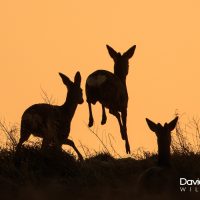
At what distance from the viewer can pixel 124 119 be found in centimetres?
2017

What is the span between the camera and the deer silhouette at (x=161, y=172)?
11.1 m

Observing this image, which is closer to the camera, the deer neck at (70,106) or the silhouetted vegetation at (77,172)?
the silhouetted vegetation at (77,172)

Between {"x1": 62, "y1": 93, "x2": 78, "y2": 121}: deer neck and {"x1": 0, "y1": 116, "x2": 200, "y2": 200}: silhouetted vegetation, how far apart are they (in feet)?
6.19

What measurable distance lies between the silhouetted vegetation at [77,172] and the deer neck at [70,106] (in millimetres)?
1887

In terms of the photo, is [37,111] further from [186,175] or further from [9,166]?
[186,175]

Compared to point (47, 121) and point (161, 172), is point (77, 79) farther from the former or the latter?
point (161, 172)

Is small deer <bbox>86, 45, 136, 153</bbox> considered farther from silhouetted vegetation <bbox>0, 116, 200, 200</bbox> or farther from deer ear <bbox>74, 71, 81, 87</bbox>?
silhouetted vegetation <bbox>0, 116, 200, 200</bbox>

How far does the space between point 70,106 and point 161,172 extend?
5.76m

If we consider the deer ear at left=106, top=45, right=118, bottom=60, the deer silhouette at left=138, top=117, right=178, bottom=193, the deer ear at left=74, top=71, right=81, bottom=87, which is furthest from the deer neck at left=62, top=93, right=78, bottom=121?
the deer ear at left=106, top=45, right=118, bottom=60

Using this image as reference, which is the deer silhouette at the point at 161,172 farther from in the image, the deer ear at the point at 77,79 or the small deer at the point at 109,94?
the small deer at the point at 109,94

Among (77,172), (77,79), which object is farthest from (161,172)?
(77,79)

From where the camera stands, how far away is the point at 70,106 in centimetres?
1708

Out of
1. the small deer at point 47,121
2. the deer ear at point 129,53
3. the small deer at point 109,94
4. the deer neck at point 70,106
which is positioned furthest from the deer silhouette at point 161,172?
the deer ear at point 129,53

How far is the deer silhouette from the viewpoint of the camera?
36.5 ft
